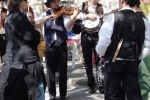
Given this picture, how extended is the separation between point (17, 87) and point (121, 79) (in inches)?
60.8

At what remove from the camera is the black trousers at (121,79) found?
156 inches

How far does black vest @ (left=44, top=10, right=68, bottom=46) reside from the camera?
5590mm

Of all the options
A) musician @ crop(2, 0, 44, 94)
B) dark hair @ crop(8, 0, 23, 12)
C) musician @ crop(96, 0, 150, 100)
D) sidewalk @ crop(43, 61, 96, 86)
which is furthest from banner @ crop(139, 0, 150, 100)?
sidewalk @ crop(43, 61, 96, 86)

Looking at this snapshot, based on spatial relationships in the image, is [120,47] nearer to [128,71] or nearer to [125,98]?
[128,71]

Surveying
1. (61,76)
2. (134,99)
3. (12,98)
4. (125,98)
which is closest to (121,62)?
(134,99)

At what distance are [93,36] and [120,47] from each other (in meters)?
2.31

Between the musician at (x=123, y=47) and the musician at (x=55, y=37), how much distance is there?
1564mm

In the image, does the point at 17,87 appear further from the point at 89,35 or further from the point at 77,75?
the point at 77,75

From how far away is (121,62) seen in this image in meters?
3.95

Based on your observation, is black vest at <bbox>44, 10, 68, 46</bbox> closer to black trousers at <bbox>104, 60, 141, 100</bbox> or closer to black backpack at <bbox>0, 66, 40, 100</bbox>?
black trousers at <bbox>104, 60, 141, 100</bbox>

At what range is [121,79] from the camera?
4090mm

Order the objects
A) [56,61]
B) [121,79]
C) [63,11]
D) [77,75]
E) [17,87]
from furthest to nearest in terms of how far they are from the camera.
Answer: [77,75] → [56,61] → [63,11] → [121,79] → [17,87]

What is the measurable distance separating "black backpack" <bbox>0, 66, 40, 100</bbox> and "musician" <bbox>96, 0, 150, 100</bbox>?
117 centimetres

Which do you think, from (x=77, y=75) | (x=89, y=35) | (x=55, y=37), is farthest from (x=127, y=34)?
(x=77, y=75)
